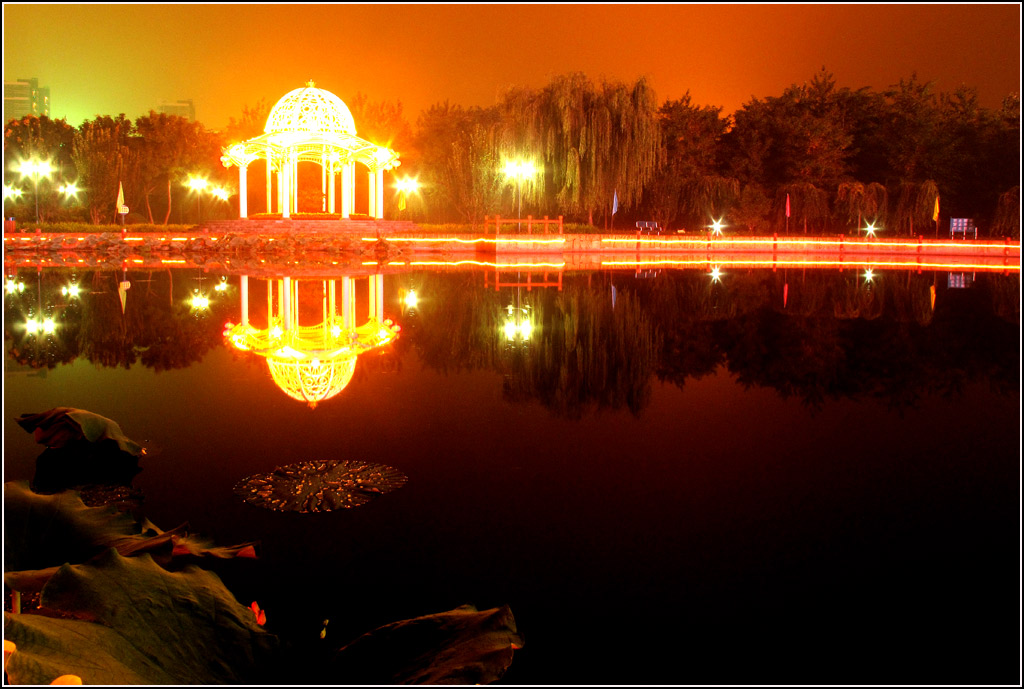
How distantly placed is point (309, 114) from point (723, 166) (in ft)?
63.1

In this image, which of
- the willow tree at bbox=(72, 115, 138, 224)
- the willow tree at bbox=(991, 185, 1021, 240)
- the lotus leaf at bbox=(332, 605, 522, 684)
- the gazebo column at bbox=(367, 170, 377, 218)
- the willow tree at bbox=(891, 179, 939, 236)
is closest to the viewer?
the lotus leaf at bbox=(332, 605, 522, 684)

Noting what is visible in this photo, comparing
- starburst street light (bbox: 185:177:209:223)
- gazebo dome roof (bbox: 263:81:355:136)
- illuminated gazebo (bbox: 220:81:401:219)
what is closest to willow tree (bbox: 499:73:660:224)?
illuminated gazebo (bbox: 220:81:401:219)

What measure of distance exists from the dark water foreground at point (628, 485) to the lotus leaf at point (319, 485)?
83mm

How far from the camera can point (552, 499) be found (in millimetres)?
3848

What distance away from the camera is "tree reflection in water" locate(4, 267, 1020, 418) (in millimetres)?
6730

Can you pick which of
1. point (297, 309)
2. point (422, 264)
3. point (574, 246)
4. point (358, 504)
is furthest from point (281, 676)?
point (574, 246)

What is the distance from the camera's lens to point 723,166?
3706cm

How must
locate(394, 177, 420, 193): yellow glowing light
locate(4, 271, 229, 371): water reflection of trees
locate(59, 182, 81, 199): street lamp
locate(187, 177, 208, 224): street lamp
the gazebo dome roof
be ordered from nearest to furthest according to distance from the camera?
locate(4, 271, 229, 371): water reflection of trees
the gazebo dome roof
locate(59, 182, 81, 199): street lamp
locate(394, 177, 420, 193): yellow glowing light
locate(187, 177, 208, 224): street lamp

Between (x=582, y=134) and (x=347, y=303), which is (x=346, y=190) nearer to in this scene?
(x=582, y=134)

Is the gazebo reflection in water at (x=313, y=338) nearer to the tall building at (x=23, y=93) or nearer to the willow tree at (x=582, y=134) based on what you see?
the tall building at (x=23, y=93)

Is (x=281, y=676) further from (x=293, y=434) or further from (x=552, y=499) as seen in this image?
(x=293, y=434)

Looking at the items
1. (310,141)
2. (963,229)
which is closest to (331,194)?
(310,141)

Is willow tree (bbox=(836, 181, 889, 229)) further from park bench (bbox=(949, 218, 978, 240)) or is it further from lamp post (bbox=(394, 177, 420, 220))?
lamp post (bbox=(394, 177, 420, 220))

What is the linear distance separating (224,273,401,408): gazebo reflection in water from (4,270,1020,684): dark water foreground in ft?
0.65
